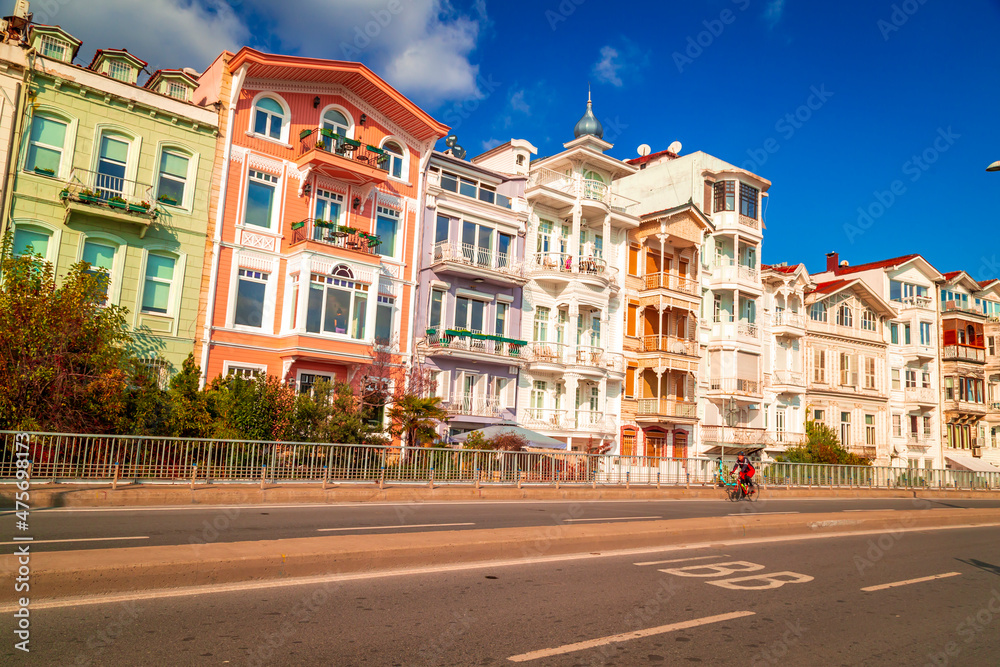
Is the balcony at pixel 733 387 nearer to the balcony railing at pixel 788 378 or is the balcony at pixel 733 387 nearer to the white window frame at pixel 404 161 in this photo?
the balcony railing at pixel 788 378

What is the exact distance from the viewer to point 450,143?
4012cm

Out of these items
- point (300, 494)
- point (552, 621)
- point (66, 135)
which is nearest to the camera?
point (552, 621)

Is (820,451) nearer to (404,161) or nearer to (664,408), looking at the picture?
(664,408)

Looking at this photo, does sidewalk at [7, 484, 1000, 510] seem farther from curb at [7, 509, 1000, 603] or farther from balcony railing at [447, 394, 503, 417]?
balcony railing at [447, 394, 503, 417]

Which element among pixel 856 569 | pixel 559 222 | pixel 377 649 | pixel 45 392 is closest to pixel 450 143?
pixel 559 222

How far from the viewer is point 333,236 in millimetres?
29125

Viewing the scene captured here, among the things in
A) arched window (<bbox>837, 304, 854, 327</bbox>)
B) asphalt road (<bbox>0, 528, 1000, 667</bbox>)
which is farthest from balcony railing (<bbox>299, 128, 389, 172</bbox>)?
arched window (<bbox>837, 304, 854, 327</bbox>)

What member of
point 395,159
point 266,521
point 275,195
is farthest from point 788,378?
point 266,521

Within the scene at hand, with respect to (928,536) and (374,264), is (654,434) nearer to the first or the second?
(374,264)

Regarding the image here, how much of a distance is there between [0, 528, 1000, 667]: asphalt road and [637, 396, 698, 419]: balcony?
30.4 meters

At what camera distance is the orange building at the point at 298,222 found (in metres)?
27.4

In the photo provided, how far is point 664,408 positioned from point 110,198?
28793mm

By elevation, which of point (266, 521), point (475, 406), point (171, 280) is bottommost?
point (266, 521)

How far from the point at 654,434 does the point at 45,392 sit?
30605mm
